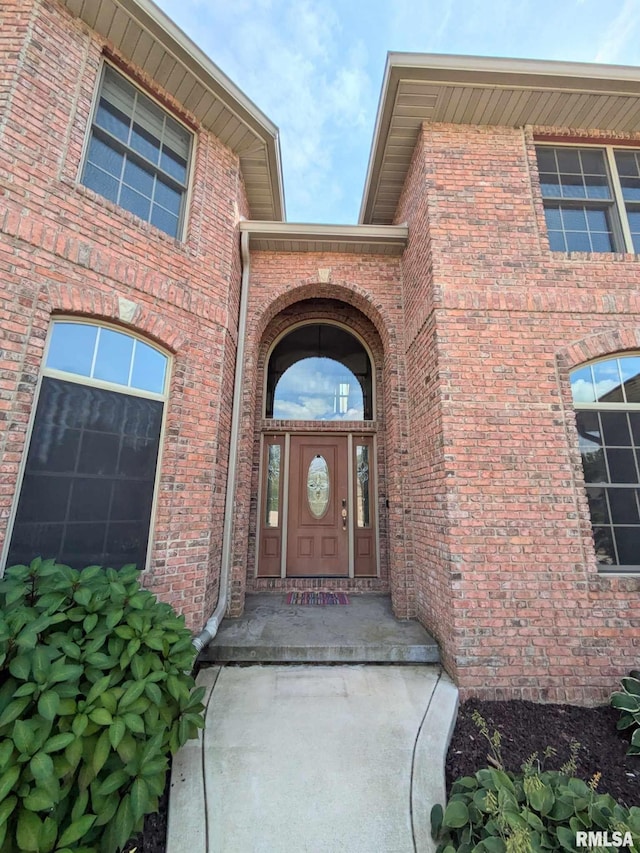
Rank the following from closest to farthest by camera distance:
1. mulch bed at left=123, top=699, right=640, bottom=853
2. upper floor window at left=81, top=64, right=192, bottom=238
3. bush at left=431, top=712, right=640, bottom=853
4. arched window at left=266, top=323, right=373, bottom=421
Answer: bush at left=431, top=712, right=640, bottom=853 < mulch bed at left=123, top=699, right=640, bottom=853 < upper floor window at left=81, top=64, right=192, bottom=238 < arched window at left=266, top=323, right=373, bottom=421

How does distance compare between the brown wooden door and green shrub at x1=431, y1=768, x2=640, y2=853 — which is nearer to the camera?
green shrub at x1=431, y1=768, x2=640, y2=853

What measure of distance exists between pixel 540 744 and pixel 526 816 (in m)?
0.98

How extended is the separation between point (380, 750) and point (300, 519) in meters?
2.93

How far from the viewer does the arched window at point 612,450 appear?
326cm

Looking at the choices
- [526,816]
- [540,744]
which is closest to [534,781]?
[526,816]

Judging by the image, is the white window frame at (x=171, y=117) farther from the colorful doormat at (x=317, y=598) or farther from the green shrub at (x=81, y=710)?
the colorful doormat at (x=317, y=598)

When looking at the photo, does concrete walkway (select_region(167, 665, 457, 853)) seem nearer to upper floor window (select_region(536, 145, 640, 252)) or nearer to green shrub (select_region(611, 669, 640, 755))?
green shrub (select_region(611, 669, 640, 755))

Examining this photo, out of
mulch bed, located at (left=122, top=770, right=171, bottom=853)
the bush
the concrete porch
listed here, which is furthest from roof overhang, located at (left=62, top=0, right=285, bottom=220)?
the bush

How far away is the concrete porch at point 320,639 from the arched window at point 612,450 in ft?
6.20

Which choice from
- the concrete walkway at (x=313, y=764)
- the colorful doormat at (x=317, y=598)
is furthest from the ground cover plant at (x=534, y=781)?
the colorful doormat at (x=317, y=598)

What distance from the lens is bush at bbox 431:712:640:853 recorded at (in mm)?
1609

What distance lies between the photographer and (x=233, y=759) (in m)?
2.24

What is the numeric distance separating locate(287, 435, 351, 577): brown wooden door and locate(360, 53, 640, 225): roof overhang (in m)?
3.93

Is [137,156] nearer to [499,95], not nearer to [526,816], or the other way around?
[499,95]
